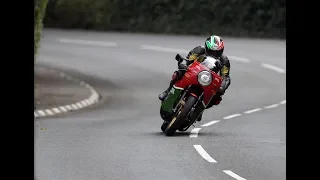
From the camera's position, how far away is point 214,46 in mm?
20031

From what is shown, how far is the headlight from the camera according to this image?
2022cm

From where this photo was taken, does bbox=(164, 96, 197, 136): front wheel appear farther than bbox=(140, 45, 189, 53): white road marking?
No

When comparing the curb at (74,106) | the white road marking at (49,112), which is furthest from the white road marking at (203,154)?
the white road marking at (49,112)

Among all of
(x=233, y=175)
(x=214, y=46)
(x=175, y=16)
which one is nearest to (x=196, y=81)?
(x=214, y=46)

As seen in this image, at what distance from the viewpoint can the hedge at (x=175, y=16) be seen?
51.7 meters

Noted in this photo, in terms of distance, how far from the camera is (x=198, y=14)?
172 ft

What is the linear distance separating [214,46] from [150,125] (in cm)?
494

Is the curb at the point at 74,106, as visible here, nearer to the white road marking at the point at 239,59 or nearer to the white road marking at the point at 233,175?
the white road marking at the point at 239,59

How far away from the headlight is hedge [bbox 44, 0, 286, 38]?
3144 centimetres

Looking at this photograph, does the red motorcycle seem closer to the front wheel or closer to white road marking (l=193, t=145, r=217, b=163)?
the front wheel

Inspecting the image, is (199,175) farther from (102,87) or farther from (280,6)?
(280,6)

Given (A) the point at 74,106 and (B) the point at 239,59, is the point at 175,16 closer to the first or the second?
(B) the point at 239,59

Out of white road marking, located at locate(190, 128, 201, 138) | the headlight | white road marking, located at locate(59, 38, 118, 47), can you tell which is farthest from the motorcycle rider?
white road marking, located at locate(59, 38, 118, 47)

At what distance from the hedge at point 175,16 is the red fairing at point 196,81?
3119 cm
